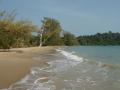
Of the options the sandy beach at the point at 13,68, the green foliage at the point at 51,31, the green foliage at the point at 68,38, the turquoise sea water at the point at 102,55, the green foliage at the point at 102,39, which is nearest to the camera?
the sandy beach at the point at 13,68

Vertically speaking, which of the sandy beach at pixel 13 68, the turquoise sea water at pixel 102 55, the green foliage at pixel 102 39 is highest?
the green foliage at pixel 102 39

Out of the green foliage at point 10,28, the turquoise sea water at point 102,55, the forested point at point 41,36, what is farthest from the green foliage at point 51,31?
the green foliage at point 10,28

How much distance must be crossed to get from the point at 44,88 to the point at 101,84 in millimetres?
2584

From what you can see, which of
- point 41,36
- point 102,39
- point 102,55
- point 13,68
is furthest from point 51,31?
point 102,39

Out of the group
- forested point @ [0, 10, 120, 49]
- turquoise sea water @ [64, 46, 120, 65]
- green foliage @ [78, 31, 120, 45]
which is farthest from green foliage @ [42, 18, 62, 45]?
green foliage @ [78, 31, 120, 45]

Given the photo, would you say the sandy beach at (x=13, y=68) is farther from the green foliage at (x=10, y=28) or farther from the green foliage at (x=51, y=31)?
the green foliage at (x=51, y=31)

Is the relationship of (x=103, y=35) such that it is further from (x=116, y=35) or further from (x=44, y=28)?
(x=44, y=28)

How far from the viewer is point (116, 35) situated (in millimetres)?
154000

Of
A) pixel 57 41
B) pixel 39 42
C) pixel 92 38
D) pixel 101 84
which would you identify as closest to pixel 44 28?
pixel 39 42

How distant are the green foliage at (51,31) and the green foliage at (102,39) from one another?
6373cm

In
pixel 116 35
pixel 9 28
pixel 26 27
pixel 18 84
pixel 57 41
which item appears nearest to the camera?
pixel 18 84

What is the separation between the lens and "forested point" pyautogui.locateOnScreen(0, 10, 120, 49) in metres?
34.8

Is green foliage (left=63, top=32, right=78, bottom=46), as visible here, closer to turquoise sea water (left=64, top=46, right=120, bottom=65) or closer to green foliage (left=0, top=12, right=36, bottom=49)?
turquoise sea water (left=64, top=46, right=120, bottom=65)

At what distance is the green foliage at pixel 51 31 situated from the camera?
83.5 metres
